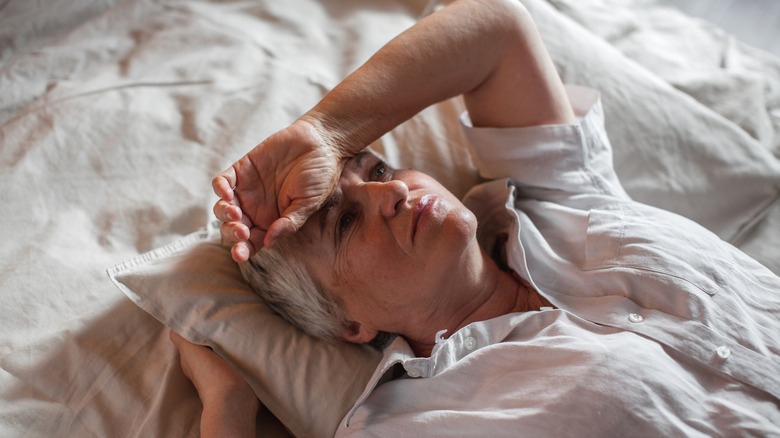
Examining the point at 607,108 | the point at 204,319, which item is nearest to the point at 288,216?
the point at 204,319

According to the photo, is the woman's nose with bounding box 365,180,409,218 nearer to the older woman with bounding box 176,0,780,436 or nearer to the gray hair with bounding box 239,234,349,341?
the older woman with bounding box 176,0,780,436

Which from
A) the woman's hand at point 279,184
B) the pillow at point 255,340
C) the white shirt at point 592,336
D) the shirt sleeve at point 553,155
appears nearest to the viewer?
the white shirt at point 592,336

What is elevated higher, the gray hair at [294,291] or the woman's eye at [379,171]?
the woman's eye at [379,171]

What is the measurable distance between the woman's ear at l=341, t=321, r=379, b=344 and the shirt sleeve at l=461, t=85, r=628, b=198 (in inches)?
17.9

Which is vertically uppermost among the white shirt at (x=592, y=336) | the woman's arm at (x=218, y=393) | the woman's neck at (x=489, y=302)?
the white shirt at (x=592, y=336)

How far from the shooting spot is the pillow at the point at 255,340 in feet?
4.15

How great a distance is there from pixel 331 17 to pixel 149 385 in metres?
1.16

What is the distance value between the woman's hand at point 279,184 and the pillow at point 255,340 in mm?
182

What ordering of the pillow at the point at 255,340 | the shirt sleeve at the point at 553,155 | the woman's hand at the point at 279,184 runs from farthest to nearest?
the shirt sleeve at the point at 553,155 < the pillow at the point at 255,340 < the woman's hand at the point at 279,184

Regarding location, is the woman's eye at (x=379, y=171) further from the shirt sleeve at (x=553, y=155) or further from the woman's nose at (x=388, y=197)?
the shirt sleeve at (x=553, y=155)

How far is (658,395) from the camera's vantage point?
1030 mm

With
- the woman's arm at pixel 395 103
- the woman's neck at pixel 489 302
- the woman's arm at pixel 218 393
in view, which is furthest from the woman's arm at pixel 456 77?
the woman's arm at pixel 218 393

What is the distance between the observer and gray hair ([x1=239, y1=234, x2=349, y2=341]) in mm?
1267

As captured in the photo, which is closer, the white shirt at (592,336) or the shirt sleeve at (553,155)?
the white shirt at (592,336)
